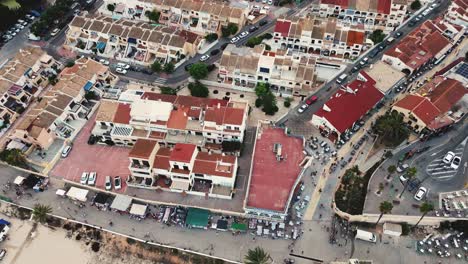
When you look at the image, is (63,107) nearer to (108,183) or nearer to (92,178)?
(92,178)

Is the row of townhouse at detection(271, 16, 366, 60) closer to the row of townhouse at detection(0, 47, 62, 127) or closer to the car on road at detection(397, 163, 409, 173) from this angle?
the car on road at detection(397, 163, 409, 173)

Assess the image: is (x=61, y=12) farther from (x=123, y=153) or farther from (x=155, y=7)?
(x=123, y=153)

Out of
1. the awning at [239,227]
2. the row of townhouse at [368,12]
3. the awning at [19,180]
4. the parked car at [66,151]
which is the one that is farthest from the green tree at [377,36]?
the awning at [19,180]

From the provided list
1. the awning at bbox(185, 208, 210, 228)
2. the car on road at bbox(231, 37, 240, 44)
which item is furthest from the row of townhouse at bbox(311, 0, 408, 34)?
the awning at bbox(185, 208, 210, 228)

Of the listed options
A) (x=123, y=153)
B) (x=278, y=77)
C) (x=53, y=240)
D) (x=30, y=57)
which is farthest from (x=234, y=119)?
(x=30, y=57)

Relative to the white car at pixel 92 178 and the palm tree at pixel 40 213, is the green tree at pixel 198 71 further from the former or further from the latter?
the palm tree at pixel 40 213

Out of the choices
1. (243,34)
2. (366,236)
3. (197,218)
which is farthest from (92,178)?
(243,34)
